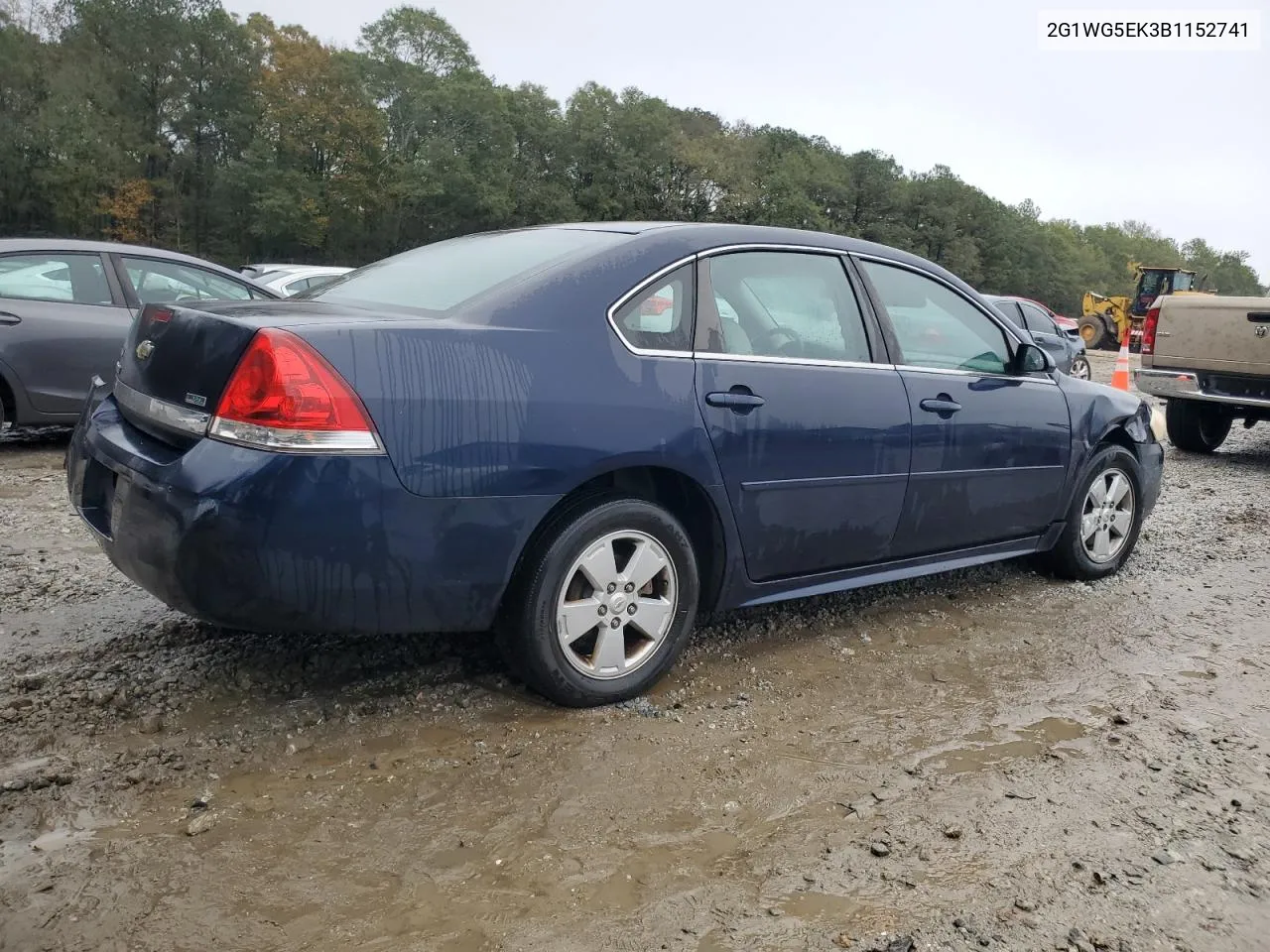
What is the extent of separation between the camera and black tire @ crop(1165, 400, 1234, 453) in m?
9.20

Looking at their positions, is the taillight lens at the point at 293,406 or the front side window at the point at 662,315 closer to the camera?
the taillight lens at the point at 293,406

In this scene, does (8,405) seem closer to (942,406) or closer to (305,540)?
(305,540)

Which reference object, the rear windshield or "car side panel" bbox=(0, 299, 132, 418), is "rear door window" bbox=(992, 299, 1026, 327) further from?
the rear windshield

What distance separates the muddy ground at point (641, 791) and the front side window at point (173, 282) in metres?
3.60

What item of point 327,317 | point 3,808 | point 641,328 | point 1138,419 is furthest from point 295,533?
point 1138,419

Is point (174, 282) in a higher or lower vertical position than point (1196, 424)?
higher

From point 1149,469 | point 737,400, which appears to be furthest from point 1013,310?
point 737,400

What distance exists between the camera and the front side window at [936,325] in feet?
12.8

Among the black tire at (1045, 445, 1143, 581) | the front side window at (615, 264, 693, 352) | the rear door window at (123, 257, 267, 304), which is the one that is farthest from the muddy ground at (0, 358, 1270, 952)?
the rear door window at (123, 257, 267, 304)

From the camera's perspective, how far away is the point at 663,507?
10.6 ft

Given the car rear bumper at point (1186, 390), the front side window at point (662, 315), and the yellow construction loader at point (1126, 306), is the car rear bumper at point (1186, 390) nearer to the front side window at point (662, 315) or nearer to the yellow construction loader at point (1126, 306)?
the front side window at point (662, 315)

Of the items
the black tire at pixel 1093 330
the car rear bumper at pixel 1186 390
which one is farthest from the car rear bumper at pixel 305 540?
the black tire at pixel 1093 330

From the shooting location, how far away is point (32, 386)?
6.74 m

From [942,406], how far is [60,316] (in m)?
5.91
